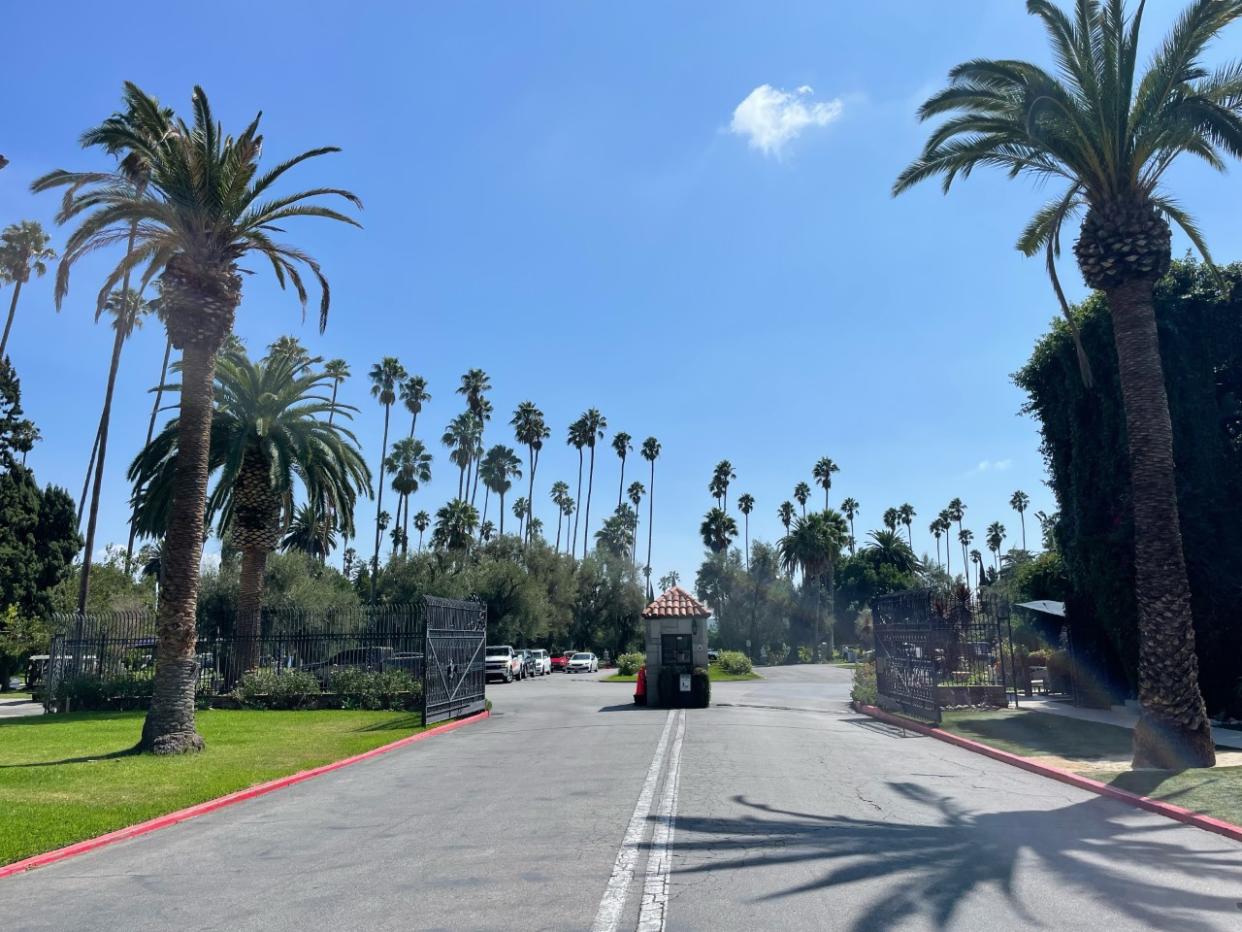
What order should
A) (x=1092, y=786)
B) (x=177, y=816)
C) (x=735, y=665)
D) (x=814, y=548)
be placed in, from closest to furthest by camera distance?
(x=177, y=816) < (x=1092, y=786) < (x=735, y=665) < (x=814, y=548)

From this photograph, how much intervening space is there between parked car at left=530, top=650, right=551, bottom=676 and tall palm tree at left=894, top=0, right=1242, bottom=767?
42.1 metres

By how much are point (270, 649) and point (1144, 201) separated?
2391 cm

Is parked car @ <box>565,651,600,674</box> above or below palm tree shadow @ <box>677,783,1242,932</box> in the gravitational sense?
below

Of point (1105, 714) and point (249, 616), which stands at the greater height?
point (249, 616)

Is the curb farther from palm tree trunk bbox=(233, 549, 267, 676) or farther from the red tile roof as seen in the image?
palm tree trunk bbox=(233, 549, 267, 676)

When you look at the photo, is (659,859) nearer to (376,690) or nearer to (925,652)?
(925,652)

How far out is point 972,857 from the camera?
7.51 metres

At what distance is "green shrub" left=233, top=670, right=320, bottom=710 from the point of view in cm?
2473

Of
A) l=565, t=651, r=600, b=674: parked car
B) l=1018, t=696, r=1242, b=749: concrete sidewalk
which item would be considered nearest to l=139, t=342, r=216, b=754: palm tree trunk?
l=1018, t=696, r=1242, b=749: concrete sidewalk

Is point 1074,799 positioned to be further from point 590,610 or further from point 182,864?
point 590,610

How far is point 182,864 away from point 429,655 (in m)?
12.9

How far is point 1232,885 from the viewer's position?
6.65 meters

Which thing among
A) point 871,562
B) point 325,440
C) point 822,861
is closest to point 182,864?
point 822,861

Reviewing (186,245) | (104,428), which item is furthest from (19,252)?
(186,245)
